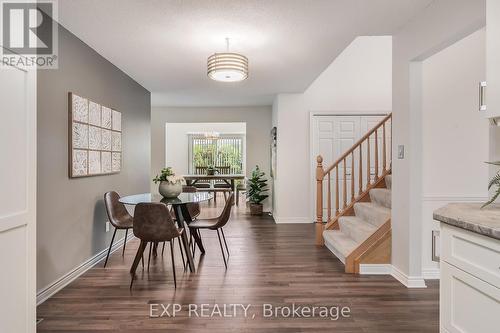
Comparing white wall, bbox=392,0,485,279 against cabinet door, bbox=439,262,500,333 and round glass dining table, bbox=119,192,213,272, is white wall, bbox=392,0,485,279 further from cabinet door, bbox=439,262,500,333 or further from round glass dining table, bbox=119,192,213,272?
round glass dining table, bbox=119,192,213,272

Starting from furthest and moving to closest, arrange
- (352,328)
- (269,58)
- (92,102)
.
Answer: (269,58)
(92,102)
(352,328)

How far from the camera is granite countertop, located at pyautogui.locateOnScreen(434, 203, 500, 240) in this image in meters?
1.32

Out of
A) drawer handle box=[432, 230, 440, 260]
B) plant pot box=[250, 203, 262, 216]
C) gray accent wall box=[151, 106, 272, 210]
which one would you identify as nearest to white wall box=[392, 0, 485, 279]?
drawer handle box=[432, 230, 440, 260]

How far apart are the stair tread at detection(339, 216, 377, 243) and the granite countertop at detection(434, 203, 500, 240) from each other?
70.7 inches

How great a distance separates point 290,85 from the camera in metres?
5.54

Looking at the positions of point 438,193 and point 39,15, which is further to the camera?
point 438,193

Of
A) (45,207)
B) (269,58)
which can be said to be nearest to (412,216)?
(269,58)

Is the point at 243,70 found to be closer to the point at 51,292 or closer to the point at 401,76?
the point at 401,76

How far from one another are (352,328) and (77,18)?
3.29 m

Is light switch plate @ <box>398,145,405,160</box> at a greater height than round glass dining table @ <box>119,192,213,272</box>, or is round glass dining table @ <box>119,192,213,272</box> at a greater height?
light switch plate @ <box>398,145,405,160</box>

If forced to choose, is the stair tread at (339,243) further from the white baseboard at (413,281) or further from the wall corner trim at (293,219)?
the wall corner trim at (293,219)

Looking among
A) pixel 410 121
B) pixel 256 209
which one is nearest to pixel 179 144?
pixel 256 209

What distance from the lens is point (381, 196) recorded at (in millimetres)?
4102
